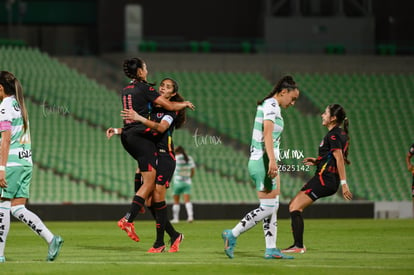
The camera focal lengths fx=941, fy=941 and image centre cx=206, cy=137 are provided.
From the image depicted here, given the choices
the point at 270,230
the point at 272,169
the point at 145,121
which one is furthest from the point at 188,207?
the point at 272,169

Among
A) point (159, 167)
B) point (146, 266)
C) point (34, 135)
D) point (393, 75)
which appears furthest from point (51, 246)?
point (393, 75)

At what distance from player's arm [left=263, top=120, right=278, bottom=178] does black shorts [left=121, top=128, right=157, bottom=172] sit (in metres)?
2.20

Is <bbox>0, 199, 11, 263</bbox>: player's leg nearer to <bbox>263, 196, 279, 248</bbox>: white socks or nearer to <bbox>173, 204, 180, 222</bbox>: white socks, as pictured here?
<bbox>263, 196, 279, 248</bbox>: white socks

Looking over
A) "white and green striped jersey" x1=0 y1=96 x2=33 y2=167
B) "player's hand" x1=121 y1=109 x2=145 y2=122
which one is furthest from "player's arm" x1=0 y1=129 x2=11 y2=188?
"player's hand" x1=121 y1=109 x2=145 y2=122

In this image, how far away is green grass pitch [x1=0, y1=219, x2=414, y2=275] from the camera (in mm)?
10578

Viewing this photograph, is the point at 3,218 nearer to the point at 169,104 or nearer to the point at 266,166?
the point at 169,104

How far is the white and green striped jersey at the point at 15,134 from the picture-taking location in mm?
11062

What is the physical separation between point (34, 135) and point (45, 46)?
12.9 metres

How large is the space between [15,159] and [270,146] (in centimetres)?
306

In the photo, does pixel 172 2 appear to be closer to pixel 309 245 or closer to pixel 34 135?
pixel 34 135

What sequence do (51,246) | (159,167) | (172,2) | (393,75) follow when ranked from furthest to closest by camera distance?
(172,2) → (393,75) → (159,167) → (51,246)

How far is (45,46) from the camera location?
43219mm

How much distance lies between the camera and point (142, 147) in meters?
13.1

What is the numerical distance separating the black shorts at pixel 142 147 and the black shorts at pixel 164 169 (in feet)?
0.40
